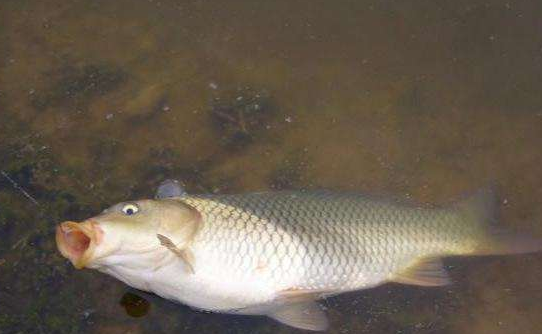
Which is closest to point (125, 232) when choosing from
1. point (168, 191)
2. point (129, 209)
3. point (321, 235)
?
point (129, 209)

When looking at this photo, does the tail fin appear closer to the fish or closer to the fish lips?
the fish

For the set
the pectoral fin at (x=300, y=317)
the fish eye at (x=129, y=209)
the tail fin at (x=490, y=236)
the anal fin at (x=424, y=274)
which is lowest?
the pectoral fin at (x=300, y=317)

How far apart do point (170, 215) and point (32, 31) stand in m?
1.84

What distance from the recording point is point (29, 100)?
11.1 ft

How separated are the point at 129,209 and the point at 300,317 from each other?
0.85 m

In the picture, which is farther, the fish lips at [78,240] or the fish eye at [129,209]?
the fish eye at [129,209]

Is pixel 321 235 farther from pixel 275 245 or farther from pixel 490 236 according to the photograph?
pixel 490 236

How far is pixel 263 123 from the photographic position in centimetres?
345

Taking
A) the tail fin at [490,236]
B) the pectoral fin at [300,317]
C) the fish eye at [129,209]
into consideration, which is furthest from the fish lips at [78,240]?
the tail fin at [490,236]

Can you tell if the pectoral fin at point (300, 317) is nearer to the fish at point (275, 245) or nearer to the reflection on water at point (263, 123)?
the fish at point (275, 245)

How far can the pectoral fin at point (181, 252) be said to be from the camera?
7.60 feet

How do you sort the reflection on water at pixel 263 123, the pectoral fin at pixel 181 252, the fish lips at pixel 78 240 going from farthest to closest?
1. the reflection on water at pixel 263 123
2. the pectoral fin at pixel 181 252
3. the fish lips at pixel 78 240

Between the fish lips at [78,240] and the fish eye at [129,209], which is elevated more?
the fish eye at [129,209]

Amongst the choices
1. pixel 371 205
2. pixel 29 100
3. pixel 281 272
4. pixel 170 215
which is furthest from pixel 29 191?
pixel 371 205
